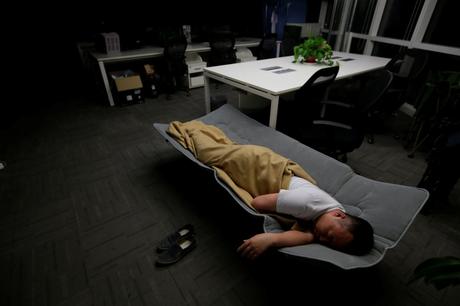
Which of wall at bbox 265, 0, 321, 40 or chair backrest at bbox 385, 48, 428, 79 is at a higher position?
wall at bbox 265, 0, 321, 40

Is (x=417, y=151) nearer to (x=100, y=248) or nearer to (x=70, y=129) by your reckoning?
(x=100, y=248)

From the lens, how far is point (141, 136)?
2.81 m

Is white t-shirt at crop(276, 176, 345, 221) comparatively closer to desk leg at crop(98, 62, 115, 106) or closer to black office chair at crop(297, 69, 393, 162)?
black office chair at crop(297, 69, 393, 162)

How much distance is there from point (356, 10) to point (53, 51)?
20.0ft

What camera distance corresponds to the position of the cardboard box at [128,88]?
3.55m

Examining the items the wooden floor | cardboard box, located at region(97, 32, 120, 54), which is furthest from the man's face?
cardboard box, located at region(97, 32, 120, 54)

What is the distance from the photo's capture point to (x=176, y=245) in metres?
1.45

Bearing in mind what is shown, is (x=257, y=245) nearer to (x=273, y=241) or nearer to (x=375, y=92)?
(x=273, y=241)

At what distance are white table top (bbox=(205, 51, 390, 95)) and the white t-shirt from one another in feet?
3.16

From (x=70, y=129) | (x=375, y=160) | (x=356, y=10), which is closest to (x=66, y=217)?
(x=70, y=129)

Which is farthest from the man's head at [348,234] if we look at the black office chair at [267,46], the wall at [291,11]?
the wall at [291,11]

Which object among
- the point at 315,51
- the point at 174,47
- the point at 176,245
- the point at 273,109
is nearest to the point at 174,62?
the point at 174,47

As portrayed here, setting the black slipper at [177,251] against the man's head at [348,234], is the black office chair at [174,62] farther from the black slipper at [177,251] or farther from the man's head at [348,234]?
the man's head at [348,234]

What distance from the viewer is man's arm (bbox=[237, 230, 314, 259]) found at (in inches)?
41.5
